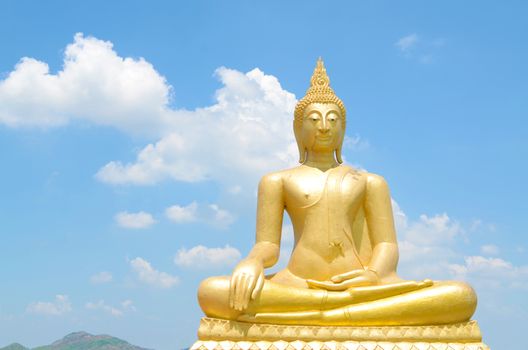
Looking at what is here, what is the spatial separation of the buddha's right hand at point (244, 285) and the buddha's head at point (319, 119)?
213 cm

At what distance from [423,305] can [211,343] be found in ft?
7.65

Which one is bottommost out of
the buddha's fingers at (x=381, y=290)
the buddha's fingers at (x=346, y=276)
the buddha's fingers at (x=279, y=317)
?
the buddha's fingers at (x=279, y=317)

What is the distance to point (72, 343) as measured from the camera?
120 ft

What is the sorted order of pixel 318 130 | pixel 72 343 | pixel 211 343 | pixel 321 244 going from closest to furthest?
1. pixel 211 343
2. pixel 321 244
3. pixel 318 130
4. pixel 72 343

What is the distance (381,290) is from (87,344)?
3221 cm

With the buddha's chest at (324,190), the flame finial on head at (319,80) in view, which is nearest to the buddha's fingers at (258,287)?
the buddha's chest at (324,190)

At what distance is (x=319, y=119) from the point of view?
8.25m

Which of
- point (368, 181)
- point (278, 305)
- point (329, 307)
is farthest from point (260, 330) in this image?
point (368, 181)

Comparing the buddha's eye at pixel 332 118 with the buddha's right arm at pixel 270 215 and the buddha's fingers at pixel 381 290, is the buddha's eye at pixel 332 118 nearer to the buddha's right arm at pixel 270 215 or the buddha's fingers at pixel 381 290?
the buddha's right arm at pixel 270 215

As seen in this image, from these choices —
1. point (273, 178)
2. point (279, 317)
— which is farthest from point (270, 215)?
point (279, 317)

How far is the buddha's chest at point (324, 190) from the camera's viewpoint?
25.7ft

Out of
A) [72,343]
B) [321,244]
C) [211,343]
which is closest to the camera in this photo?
[211,343]

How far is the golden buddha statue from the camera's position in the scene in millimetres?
6801

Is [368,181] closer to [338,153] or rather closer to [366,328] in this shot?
[338,153]
